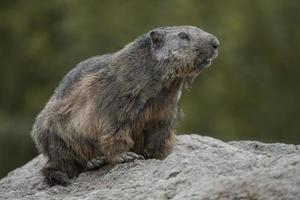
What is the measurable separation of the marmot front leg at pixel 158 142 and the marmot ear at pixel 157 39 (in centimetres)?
88

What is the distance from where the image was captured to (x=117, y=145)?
13039mm

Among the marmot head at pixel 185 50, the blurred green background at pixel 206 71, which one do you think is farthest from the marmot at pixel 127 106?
the blurred green background at pixel 206 71

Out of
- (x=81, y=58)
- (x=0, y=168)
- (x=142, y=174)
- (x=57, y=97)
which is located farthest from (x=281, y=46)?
(x=142, y=174)

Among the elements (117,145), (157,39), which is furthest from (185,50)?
(117,145)

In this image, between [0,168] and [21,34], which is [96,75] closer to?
[0,168]

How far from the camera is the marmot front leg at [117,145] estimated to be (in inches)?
513

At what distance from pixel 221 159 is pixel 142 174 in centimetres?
79

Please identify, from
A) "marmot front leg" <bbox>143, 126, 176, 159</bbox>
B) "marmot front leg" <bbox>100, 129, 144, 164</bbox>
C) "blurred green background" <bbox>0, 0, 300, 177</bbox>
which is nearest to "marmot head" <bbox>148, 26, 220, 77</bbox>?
"marmot front leg" <bbox>143, 126, 176, 159</bbox>

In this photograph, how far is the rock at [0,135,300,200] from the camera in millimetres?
10109

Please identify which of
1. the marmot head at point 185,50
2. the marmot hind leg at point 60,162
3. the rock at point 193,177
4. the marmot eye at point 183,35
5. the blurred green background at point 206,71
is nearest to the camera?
the rock at point 193,177

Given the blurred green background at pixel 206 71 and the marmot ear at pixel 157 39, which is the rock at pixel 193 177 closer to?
the marmot ear at pixel 157 39

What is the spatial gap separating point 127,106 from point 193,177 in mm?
2345

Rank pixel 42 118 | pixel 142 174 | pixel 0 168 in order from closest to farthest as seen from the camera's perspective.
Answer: pixel 142 174, pixel 42 118, pixel 0 168

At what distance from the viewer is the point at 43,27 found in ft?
106
